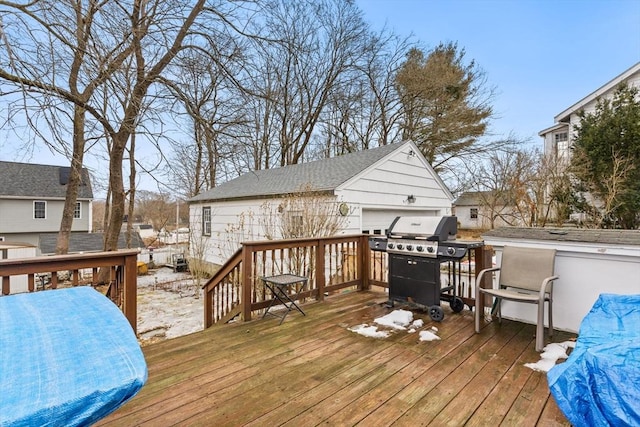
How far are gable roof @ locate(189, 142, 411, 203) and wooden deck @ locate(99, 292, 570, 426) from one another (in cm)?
435

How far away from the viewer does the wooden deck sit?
202 centimetres

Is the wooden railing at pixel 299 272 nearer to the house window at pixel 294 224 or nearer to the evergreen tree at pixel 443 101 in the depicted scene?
the house window at pixel 294 224

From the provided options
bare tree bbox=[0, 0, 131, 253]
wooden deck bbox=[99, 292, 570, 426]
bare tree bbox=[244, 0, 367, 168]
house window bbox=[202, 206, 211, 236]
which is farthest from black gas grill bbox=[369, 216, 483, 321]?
bare tree bbox=[244, 0, 367, 168]

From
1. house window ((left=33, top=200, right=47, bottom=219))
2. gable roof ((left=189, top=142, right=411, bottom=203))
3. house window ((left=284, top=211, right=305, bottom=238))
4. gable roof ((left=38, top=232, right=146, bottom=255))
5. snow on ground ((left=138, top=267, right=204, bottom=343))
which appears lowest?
snow on ground ((left=138, top=267, right=204, bottom=343))

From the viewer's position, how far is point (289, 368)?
2646 millimetres

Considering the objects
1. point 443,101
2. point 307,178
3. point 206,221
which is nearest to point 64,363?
point 307,178

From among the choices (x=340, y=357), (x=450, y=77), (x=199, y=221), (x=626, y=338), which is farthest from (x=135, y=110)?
(x=450, y=77)

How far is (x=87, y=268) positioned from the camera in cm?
262

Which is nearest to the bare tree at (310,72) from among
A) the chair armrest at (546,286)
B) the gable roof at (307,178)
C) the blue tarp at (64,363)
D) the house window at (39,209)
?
the gable roof at (307,178)

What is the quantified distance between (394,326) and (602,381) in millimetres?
2277

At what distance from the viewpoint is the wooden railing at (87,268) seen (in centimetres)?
233

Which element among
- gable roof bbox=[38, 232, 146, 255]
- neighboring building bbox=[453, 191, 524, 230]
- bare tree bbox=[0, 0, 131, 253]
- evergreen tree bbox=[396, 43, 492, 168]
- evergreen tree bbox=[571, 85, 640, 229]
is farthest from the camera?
gable roof bbox=[38, 232, 146, 255]

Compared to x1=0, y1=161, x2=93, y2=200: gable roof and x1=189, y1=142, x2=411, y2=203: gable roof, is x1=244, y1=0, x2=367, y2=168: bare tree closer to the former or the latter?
x1=189, y1=142, x2=411, y2=203: gable roof

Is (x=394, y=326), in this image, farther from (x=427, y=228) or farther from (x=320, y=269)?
(x=320, y=269)
